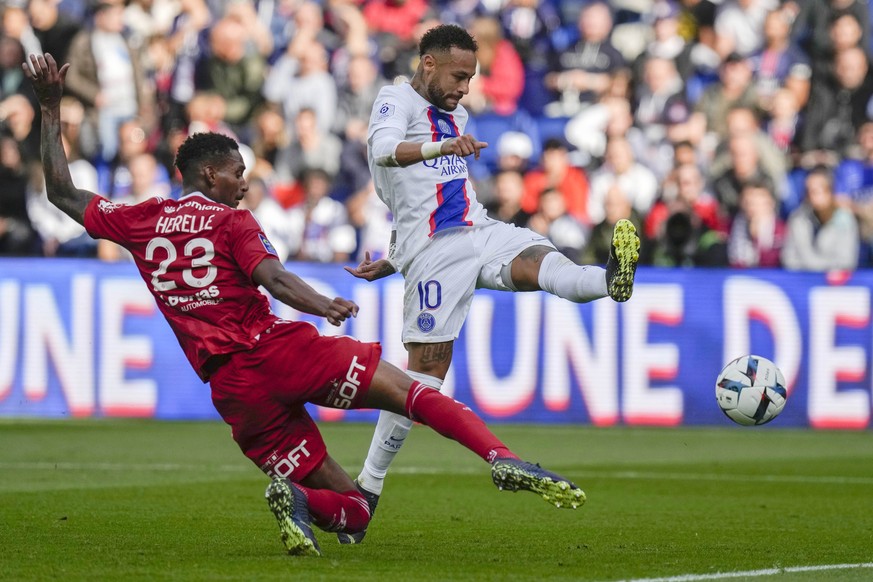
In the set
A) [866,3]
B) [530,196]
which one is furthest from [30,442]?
[866,3]

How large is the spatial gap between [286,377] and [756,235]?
1003 centimetres

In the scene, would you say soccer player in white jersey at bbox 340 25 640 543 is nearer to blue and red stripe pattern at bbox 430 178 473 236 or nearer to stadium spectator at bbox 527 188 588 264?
blue and red stripe pattern at bbox 430 178 473 236

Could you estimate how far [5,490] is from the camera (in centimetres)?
925

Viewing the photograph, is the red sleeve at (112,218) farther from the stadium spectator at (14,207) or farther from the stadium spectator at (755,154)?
the stadium spectator at (755,154)

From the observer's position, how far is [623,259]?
22.1ft

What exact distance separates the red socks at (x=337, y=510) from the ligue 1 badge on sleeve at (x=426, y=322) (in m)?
1.19

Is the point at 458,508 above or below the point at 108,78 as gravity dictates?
below

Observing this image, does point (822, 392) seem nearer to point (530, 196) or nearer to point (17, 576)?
point (530, 196)

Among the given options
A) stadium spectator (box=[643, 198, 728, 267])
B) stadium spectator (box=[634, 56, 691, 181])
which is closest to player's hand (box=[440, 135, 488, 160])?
stadium spectator (box=[643, 198, 728, 267])

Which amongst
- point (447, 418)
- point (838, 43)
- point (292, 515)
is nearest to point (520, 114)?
point (838, 43)

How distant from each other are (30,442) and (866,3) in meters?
11.3

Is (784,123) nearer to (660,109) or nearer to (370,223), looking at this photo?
(660,109)

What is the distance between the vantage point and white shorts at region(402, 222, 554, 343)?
301 inches

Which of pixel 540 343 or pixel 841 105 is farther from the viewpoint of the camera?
pixel 841 105
